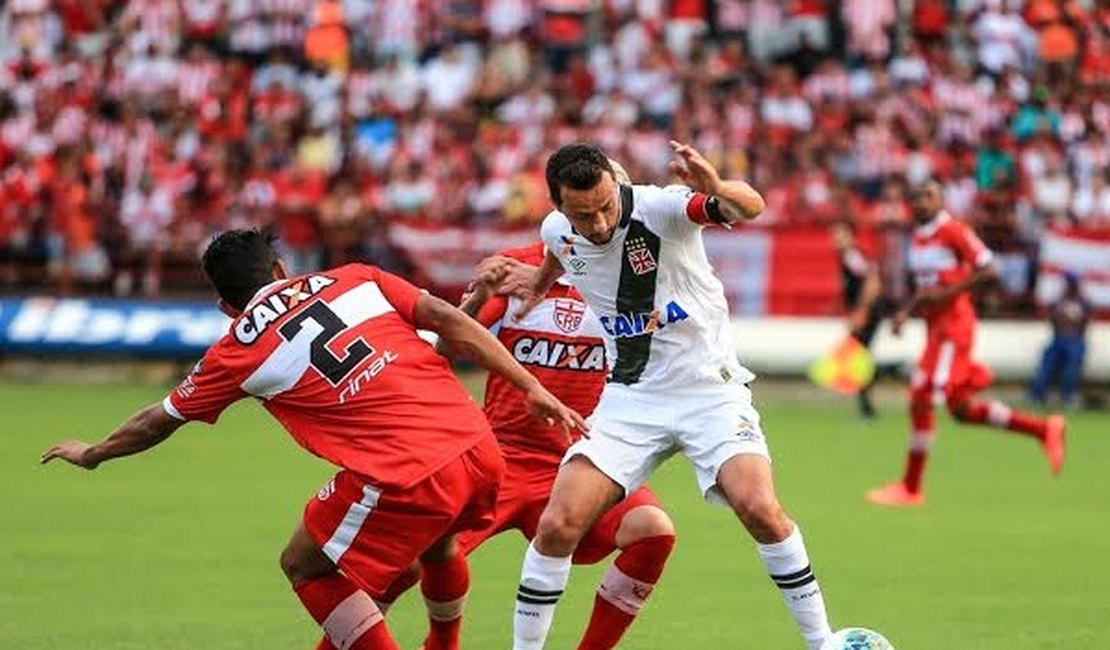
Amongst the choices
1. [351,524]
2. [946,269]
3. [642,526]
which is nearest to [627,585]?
[642,526]

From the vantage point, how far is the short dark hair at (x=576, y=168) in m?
8.37

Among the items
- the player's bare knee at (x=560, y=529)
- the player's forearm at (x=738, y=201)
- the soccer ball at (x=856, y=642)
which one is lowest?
the soccer ball at (x=856, y=642)

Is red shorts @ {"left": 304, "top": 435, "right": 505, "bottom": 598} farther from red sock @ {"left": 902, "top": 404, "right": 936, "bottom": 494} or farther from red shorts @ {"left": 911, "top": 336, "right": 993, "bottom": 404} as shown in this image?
red shorts @ {"left": 911, "top": 336, "right": 993, "bottom": 404}

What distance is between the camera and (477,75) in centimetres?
2748

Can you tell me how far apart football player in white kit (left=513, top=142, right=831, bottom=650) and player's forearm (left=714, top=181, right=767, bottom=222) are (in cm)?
4

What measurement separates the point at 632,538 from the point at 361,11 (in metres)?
20.5

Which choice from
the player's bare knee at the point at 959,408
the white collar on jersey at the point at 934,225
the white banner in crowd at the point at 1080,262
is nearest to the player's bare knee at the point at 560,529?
the player's bare knee at the point at 959,408

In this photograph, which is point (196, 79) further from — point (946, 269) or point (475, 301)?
point (475, 301)

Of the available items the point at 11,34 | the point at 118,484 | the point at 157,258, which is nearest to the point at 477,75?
the point at 157,258

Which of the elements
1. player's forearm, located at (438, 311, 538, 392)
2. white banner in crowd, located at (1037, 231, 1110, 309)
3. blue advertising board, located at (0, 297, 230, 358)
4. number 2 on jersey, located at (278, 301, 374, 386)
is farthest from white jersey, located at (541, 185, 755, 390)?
blue advertising board, located at (0, 297, 230, 358)

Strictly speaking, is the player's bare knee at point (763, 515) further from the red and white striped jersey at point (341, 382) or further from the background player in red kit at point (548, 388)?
the red and white striped jersey at point (341, 382)

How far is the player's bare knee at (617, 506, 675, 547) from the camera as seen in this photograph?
29.2ft

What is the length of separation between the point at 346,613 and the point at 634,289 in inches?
66.4

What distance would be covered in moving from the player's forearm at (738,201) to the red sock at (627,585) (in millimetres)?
1399
